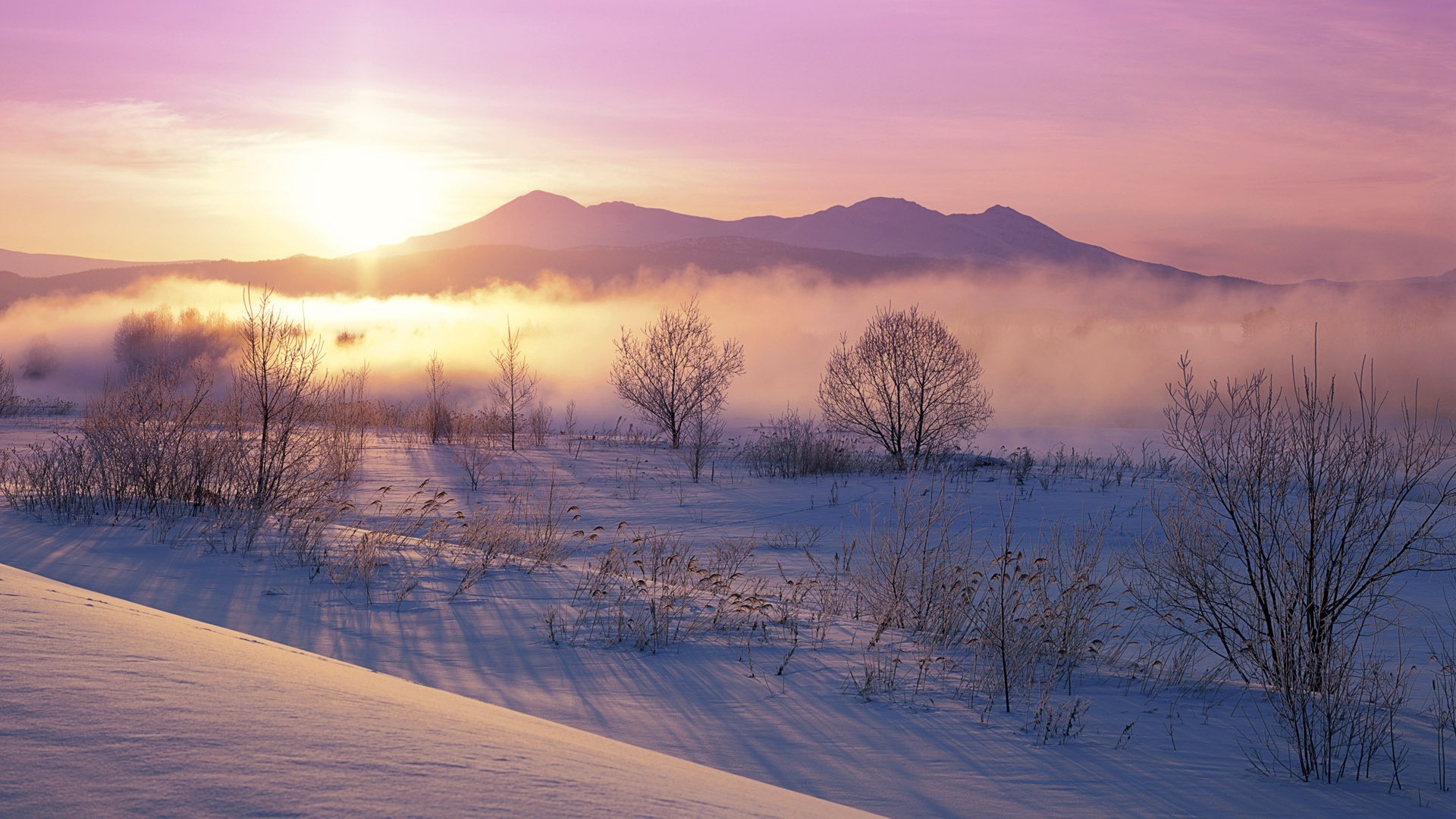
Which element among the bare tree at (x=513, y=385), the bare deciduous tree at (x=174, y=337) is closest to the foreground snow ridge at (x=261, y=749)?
the bare tree at (x=513, y=385)

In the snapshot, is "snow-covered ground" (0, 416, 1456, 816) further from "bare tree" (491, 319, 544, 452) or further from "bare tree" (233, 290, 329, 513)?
"bare tree" (491, 319, 544, 452)

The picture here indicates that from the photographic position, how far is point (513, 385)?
27.5 meters

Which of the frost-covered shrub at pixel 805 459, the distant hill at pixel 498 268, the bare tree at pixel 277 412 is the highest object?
the distant hill at pixel 498 268

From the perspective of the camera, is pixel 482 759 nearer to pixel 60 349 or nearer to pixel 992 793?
pixel 992 793

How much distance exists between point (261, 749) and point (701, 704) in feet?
10.5

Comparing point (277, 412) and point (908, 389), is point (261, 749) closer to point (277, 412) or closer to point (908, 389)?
point (277, 412)

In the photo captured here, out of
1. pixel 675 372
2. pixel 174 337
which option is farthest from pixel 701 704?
pixel 174 337

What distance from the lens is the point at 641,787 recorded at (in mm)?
2273

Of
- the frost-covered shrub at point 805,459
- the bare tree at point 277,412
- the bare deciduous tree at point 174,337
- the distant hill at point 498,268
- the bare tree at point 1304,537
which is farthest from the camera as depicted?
the distant hill at point 498,268

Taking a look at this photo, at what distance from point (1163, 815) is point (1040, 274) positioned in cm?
16785

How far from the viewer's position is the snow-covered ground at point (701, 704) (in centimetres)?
338

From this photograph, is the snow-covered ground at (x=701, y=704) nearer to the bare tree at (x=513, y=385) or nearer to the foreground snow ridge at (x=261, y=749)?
the foreground snow ridge at (x=261, y=749)

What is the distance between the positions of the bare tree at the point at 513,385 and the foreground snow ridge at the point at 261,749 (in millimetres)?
21222

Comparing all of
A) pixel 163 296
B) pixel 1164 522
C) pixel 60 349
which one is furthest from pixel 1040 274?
pixel 1164 522
